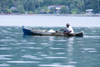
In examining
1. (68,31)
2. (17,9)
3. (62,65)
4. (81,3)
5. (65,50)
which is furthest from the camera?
(17,9)

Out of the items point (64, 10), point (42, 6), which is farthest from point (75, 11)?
point (42, 6)

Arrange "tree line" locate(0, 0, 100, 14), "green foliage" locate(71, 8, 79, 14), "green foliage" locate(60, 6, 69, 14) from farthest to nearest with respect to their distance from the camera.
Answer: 1. "green foliage" locate(71, 8, 79, 14)
2. "green foliage" locate(60, 6, 69, 14)
3. "tree line" locate(0, 0, 100, 14)

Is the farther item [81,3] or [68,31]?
[81,3]

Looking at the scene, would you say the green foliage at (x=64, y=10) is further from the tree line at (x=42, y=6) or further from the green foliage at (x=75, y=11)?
the green foliage at (x=75, y=11)

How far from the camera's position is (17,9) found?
194 metres

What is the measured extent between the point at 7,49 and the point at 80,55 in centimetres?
537

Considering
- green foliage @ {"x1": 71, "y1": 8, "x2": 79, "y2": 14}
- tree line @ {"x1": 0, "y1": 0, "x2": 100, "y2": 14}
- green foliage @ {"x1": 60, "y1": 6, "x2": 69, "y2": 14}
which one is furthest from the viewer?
green foliage @ {"x1": 71, "y1": 8, "x2": 79, "y2": 14}

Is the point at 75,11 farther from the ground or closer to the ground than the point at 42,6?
closer to the ground

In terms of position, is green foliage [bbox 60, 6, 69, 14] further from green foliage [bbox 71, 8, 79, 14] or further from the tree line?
green foliage [bbox 71, 8, 79, 14]

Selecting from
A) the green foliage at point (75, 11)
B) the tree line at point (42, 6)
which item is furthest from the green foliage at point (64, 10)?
the green foliage at point (75, 11)

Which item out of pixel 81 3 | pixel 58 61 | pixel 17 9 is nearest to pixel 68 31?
pixel 58 61

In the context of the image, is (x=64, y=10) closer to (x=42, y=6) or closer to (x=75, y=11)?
(x=75, y=11)

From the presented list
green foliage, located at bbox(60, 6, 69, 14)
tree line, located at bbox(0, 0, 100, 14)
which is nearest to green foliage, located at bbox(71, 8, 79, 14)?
tree line, located at bbox(0, 0, 100, 14)

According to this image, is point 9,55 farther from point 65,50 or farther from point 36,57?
point 65,50
